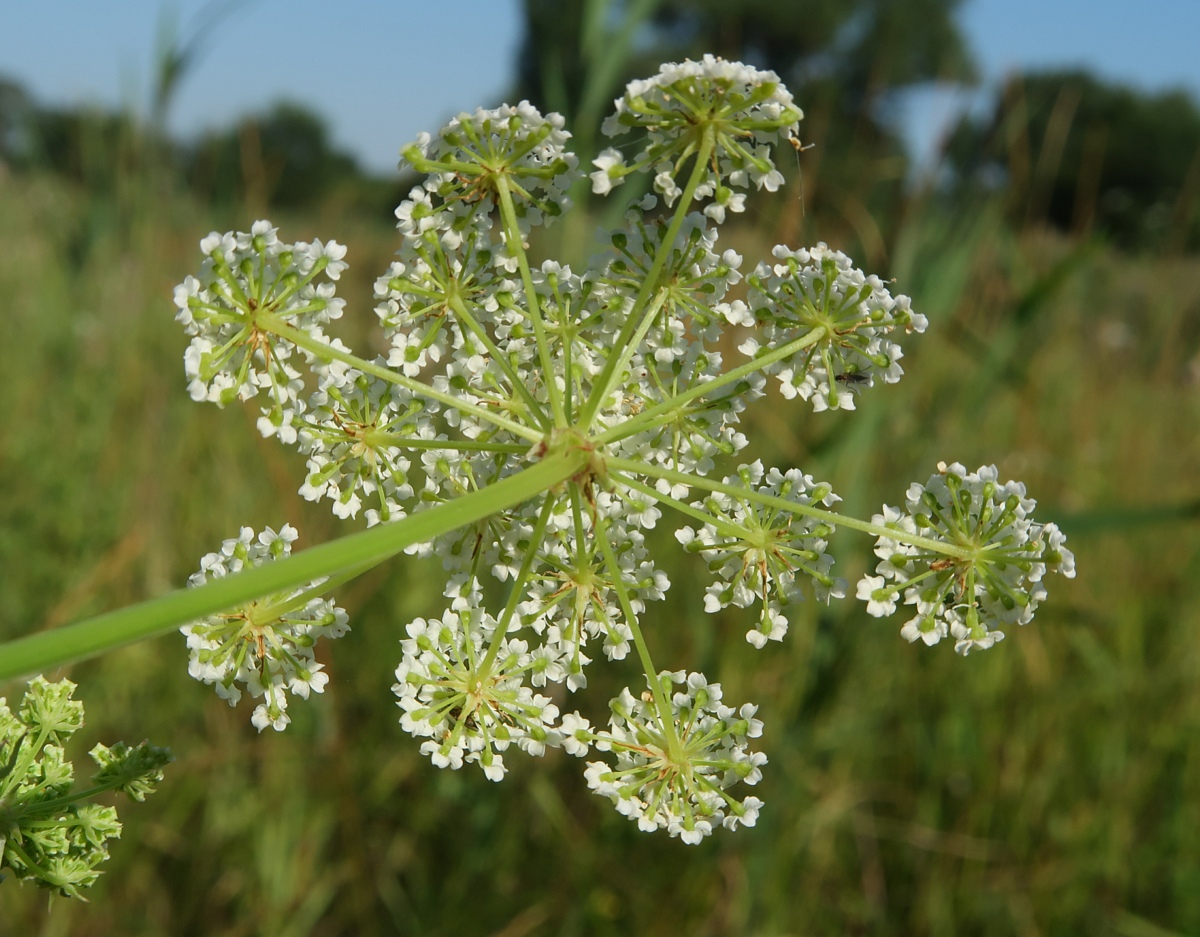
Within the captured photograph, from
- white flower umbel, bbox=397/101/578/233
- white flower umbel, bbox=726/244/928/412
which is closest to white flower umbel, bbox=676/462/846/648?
white flower umbel, bbox=726/244/928/412

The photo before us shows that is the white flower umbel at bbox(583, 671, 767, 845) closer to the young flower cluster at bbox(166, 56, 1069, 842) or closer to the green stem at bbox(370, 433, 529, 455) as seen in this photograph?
the young flower cluster at bbox(166, 56, 1069, 842)

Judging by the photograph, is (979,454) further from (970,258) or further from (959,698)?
(970,258)

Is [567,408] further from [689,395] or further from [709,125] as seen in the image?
[709,125]

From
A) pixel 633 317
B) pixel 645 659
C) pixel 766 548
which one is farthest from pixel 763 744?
pixel 633 317

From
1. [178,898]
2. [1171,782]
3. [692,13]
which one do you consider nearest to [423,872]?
[178,898]

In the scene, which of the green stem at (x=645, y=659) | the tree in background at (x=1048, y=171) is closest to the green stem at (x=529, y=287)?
the green stem at (x=645, y=659)

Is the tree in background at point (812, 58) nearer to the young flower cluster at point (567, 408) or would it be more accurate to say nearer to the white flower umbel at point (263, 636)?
the young flower cluster at point (567, 408)
